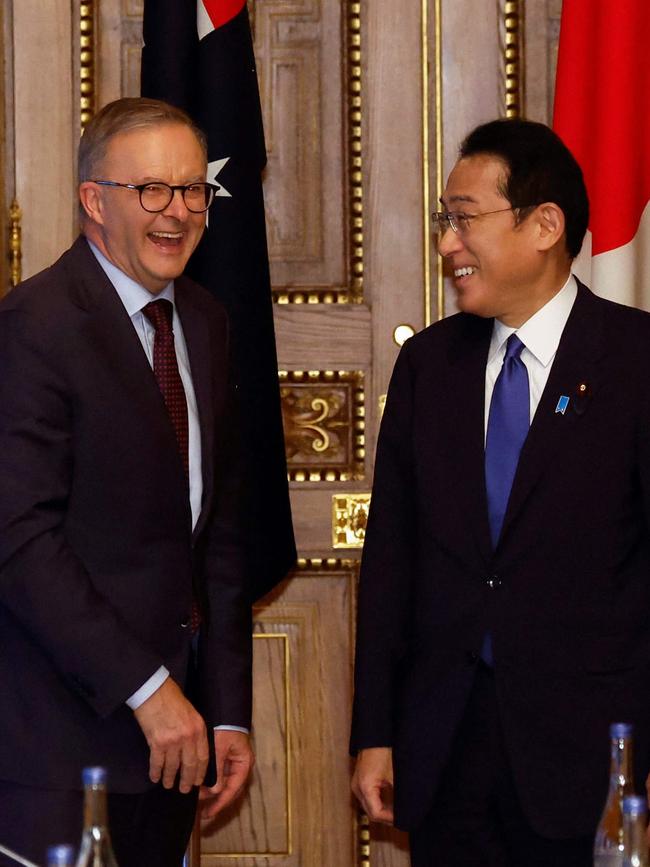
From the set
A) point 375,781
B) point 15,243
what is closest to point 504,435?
point 375,781

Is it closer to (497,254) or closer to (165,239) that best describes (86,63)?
(165,239)

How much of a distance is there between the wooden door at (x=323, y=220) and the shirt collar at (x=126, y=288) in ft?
3.50

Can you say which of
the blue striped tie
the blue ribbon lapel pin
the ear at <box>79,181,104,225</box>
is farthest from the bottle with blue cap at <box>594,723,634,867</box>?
the ear at <box>79,181,104,225</box>

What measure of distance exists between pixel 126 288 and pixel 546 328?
2.25 feet

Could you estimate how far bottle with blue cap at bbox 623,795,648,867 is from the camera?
1.32 m

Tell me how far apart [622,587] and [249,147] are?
133 cm

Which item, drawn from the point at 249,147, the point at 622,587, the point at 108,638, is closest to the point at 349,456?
the point at 249,147

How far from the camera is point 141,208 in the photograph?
6.95 ft

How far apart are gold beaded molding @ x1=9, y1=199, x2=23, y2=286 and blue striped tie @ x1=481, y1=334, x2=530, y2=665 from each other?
1347 mm

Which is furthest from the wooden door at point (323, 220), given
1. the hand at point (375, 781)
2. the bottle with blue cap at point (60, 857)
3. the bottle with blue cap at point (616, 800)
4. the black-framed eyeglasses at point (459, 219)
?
the bottle with blue cap at point (60, 857)

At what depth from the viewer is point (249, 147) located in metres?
2.99

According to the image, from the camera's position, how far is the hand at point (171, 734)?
197 centimetres

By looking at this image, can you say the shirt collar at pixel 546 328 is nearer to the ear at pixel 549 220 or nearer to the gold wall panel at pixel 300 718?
the ear at pixel 549 220

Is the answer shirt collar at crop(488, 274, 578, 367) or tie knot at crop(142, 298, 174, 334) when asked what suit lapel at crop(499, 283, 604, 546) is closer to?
shirt collar at crop(488, 274, 578, 367)
